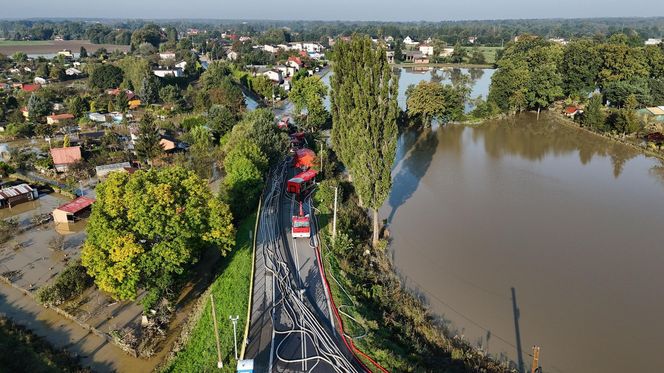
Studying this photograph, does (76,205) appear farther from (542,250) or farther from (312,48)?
(312,48)

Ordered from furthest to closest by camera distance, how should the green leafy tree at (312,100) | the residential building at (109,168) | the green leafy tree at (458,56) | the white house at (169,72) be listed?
the green leafy tree at (458,56), the white house at (169,72), the green leafy tree at (312,100), the residential building at (109,168)

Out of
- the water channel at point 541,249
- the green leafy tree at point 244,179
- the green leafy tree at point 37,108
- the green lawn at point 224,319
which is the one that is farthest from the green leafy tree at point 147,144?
the green leafy tree at point 37,108

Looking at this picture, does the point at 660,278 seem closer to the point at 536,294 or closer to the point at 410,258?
the point at 536,294

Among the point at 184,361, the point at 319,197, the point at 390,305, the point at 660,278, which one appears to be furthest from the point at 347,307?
the point at 660,278

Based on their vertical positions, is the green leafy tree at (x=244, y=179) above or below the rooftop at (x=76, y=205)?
above

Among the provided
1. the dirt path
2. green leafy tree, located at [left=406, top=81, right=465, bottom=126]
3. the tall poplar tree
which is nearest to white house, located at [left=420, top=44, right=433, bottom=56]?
green leafy tree, located at [left=406, top=81, right=465, bottom=126]

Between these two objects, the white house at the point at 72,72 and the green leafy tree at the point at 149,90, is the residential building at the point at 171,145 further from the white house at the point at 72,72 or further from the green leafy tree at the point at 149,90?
the white house at the point at 72,72
